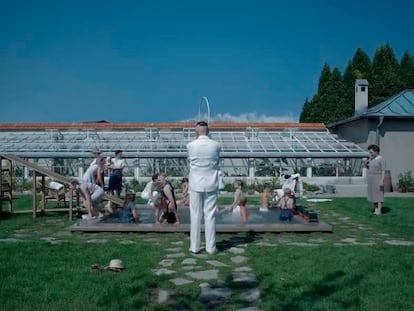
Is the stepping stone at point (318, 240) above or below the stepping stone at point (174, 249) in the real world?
below

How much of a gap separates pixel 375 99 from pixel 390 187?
19209 millimetres

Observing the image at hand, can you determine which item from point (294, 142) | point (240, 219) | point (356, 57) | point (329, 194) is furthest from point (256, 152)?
point (356, 57)

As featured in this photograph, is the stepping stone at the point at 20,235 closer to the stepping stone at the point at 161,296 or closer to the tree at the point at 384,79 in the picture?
the stepping stone at the point at 161,296

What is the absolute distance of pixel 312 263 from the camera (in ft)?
19.8

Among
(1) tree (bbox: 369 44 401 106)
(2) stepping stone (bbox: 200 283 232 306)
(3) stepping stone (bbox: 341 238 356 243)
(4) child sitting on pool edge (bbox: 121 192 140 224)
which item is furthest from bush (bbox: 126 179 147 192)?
(1) tree (bbox: 369 44 401 106)

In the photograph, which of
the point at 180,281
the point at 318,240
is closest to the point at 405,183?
the point at 318,240

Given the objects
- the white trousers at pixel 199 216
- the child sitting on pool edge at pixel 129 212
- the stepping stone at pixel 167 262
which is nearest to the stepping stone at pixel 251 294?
the stepping stone at pixel 167 262

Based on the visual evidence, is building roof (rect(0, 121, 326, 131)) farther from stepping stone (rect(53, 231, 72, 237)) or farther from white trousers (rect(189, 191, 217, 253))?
white trousers (rect(189, 191, 217, 253))

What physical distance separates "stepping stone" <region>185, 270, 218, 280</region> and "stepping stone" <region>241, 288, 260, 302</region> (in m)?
0.62

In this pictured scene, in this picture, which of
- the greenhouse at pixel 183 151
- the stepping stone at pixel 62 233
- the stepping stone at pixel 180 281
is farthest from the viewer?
the greenhouse at pixel 183 151

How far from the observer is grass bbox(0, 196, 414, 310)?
446 centimetres

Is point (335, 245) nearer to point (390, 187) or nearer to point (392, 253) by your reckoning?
point (392, 253)

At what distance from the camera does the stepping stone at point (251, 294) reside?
4.59 metres

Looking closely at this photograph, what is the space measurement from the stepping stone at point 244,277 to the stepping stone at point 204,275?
9.5 inches
